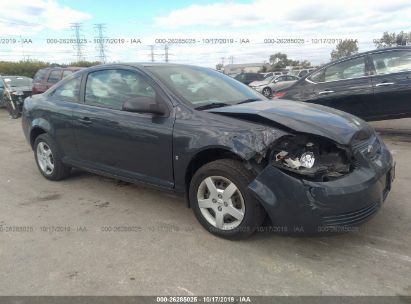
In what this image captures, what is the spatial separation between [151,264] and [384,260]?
6.00 ft

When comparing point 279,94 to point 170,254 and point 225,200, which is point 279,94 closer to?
point 225,200

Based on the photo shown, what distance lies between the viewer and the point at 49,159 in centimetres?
549

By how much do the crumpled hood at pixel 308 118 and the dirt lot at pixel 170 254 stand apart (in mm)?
933

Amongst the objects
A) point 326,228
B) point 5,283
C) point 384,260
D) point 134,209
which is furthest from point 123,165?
point 384,260

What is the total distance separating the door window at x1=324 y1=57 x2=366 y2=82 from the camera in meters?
7.28

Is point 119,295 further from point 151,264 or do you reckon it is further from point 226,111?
point 226,111

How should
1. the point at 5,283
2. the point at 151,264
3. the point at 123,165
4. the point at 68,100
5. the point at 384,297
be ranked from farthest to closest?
the point at 68,100, the point at 123,165, the point at 151,264, the point at 5,283, the point at 384,297

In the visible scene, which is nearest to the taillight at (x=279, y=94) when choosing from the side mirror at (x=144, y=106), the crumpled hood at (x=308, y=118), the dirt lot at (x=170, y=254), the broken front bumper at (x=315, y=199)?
the dirt lot at (x=170, y=254)

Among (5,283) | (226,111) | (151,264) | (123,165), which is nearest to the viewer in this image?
(5,283)

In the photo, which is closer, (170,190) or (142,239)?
(142,239)

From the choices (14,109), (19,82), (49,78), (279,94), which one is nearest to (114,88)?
(279,94)

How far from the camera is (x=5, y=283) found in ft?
9.78

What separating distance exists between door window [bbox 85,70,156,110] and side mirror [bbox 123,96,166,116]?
0.74 ft

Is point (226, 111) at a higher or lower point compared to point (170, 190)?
higher
